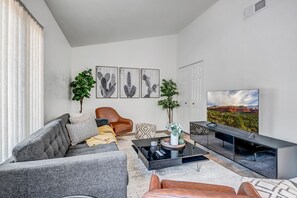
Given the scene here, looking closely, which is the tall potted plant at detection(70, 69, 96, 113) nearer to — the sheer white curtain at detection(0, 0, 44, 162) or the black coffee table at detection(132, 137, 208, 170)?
the sheer white curtain at detection(0, 0, 44, 162)

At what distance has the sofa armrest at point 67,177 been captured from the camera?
1112mm

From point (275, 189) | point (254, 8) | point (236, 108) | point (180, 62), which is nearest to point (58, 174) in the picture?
point (275, 189)

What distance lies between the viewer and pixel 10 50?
155 cm

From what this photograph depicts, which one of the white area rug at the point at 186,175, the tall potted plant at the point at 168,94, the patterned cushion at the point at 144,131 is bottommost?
the white area rug at the point at 186,175

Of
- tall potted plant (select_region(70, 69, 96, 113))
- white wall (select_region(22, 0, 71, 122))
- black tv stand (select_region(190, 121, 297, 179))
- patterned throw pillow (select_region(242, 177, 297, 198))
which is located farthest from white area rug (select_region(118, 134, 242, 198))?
tall potted plant (select_region(70, 69, 96, 113))

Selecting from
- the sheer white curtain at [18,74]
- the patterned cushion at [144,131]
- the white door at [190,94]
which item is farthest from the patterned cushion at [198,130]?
the sheer white curtain at [18,74]

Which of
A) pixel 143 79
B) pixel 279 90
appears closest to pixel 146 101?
pixel 143 79

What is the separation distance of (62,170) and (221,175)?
2140 millimetres

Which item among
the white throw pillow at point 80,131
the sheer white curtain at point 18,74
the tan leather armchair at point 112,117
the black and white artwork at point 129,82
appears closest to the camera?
the sheer white curtain at point 18,74

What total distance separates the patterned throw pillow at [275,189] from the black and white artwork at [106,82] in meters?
4.39

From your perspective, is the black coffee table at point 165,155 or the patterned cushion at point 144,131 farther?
the patterned cushion at point 144,131

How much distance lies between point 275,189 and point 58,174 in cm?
141

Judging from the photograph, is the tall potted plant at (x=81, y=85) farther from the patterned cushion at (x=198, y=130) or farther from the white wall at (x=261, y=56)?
the white wall at (x=261, y=56)

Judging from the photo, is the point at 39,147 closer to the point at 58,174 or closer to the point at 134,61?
the point at 58,174
